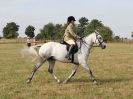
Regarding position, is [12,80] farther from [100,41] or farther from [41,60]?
[100,41]

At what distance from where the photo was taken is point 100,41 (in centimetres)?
1582

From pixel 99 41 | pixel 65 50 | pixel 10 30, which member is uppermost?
pixel 10 30

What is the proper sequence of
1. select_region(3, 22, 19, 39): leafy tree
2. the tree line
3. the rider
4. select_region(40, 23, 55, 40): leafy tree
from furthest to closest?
select_region(3, 22, 19, 39): leafy tree
select_region(40, 23, 55, 40): leafy tree
the tree line
the rider

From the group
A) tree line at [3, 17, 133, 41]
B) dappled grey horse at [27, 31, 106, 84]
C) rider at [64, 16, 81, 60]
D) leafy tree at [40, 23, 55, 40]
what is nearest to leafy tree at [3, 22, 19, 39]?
tree line at [3, 17, 133, 41]

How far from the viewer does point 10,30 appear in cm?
17500

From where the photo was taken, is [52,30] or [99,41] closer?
[99,41]

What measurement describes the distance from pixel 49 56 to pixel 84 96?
4256mm

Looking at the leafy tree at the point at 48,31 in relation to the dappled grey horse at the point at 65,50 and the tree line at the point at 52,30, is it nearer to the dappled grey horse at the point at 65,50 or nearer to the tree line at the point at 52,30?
the tree line at the point at 52,30

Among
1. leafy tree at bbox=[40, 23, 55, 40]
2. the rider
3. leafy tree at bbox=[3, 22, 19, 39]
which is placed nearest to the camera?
the rider

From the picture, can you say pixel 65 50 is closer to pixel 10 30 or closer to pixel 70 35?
pixel 70 35

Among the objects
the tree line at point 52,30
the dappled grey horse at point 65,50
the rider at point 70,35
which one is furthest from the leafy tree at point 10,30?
the rider at point 70,35

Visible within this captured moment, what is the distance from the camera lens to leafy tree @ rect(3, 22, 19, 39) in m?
172

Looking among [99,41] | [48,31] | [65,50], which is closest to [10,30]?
[48,31]

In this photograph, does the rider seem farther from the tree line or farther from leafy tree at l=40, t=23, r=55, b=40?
leafy tree at l=40, t=23, r=55, b=40
